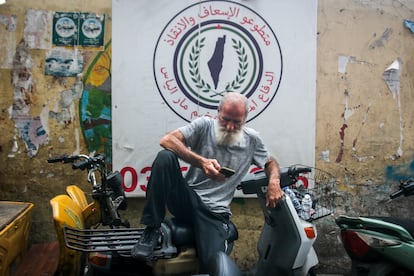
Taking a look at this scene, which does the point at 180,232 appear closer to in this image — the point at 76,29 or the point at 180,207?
the point at 180,207

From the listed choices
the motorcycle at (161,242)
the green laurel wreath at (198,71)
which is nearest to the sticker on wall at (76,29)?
the green laurel wreath at (198,71)

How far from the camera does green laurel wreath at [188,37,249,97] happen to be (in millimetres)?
4160

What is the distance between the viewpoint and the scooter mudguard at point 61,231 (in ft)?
8.57

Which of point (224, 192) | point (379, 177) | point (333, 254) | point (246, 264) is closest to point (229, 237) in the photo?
point (224, 192)

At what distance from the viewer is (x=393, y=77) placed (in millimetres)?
4348

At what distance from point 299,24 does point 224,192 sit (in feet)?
6.74

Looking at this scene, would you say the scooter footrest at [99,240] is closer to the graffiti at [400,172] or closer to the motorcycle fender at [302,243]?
the motorcycle fender at [302,243]

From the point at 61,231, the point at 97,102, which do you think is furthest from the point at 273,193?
the point at 97,102

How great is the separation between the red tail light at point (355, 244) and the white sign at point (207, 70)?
4.00 ft

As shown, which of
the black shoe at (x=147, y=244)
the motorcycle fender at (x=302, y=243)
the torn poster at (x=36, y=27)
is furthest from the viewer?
the torn poster at (x=36, y=27)

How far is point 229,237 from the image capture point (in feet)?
9.73

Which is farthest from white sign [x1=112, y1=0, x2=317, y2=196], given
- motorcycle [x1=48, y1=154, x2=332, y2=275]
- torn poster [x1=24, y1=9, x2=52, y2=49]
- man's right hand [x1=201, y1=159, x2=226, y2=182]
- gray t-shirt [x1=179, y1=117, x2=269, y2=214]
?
man's right hand [x1=201, y1=159, x2=226, y2=182]

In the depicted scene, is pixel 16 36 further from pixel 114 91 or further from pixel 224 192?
pixel 224 192

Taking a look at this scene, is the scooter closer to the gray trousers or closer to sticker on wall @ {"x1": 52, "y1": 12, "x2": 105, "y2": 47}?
the gray trousers
